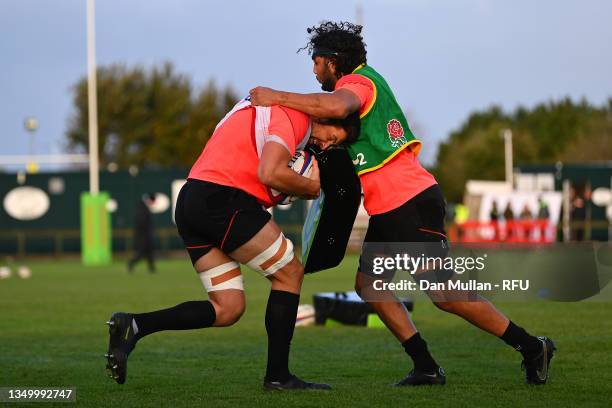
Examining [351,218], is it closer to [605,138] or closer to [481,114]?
[605,138]

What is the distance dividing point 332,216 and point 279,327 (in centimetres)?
85

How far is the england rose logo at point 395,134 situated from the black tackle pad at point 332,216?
33 centimetres

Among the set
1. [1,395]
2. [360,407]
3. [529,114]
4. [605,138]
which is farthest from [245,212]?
[529,114]

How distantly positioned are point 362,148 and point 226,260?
1.06m

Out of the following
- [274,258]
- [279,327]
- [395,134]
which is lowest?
[279,327]

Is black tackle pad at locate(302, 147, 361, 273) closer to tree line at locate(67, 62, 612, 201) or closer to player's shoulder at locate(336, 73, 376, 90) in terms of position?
player's shoulder at locate(336, 73, 376, 90)

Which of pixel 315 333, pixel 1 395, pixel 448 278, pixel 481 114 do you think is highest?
pixel 448 278

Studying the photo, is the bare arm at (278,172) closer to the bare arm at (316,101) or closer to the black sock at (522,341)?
the bare arm at (316,101)

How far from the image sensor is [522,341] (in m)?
7.14


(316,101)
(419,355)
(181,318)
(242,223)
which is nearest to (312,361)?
(419,355)

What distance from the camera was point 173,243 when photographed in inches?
1608

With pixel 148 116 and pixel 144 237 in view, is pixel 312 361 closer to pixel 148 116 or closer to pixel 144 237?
pixel 144 237

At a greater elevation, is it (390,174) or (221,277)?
(390,174)

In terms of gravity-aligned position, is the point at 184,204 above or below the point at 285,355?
above
